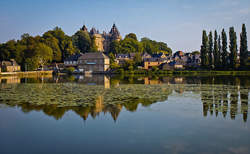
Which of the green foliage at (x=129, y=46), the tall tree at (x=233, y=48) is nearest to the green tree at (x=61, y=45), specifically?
the green foliage at (x=129, y=46)

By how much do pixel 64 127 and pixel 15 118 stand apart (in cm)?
285

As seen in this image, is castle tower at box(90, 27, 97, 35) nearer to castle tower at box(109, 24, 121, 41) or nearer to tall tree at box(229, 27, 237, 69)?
castle tower at box(109, 24, 121, 41)

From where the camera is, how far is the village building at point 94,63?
63.2 meters

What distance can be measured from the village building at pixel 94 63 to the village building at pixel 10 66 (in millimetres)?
16525

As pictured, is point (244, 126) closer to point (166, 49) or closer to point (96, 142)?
point (96, 142)

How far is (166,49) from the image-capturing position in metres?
112

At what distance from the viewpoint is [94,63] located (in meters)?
64.2

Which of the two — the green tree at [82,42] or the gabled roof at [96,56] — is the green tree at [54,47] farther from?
the green tree at [82,42]

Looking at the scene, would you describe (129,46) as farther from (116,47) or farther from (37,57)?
(37,57)

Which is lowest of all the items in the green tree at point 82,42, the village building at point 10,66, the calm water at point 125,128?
the calm water at point 125,128

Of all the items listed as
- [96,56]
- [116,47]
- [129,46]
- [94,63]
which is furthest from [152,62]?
[116,47]

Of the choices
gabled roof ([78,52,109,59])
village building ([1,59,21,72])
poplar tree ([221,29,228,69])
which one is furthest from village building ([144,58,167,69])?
village building ([1,59,21,72])

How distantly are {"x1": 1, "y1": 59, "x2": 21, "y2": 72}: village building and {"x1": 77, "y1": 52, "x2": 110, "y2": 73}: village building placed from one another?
1653 centimetres

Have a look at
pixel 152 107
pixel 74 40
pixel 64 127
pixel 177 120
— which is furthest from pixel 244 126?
pixel 74 40
